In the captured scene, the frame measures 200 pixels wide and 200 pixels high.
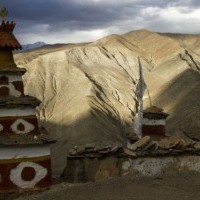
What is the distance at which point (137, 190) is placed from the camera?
1529cm

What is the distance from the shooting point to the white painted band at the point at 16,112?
63.9ft

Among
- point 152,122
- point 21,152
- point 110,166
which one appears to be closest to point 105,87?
point 152,122

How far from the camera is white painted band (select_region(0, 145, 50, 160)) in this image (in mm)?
19109

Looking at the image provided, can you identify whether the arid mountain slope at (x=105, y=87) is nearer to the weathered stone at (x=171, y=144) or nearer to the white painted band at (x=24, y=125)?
the weathered stone at (x=171, y=144)

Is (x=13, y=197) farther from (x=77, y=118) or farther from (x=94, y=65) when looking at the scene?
(x=94, y=65)

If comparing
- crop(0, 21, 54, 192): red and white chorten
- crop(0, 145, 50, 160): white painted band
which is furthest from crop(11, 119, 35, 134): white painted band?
crop(0, 145, 50, 160): white painted band

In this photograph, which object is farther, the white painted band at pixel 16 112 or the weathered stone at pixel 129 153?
the weathered stone at pixel 129 153

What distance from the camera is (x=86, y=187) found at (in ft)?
54.1

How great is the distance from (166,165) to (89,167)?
9.15 ft

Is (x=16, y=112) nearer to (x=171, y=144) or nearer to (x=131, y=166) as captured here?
(x=131, y=166)

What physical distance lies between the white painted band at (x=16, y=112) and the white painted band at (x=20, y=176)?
1.67 metres

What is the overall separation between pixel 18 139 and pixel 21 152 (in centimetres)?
45

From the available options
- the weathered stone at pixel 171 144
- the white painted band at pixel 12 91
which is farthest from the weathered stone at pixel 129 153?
the white painted band at pixel 12 91

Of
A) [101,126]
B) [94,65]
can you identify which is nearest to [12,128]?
[101,126]
